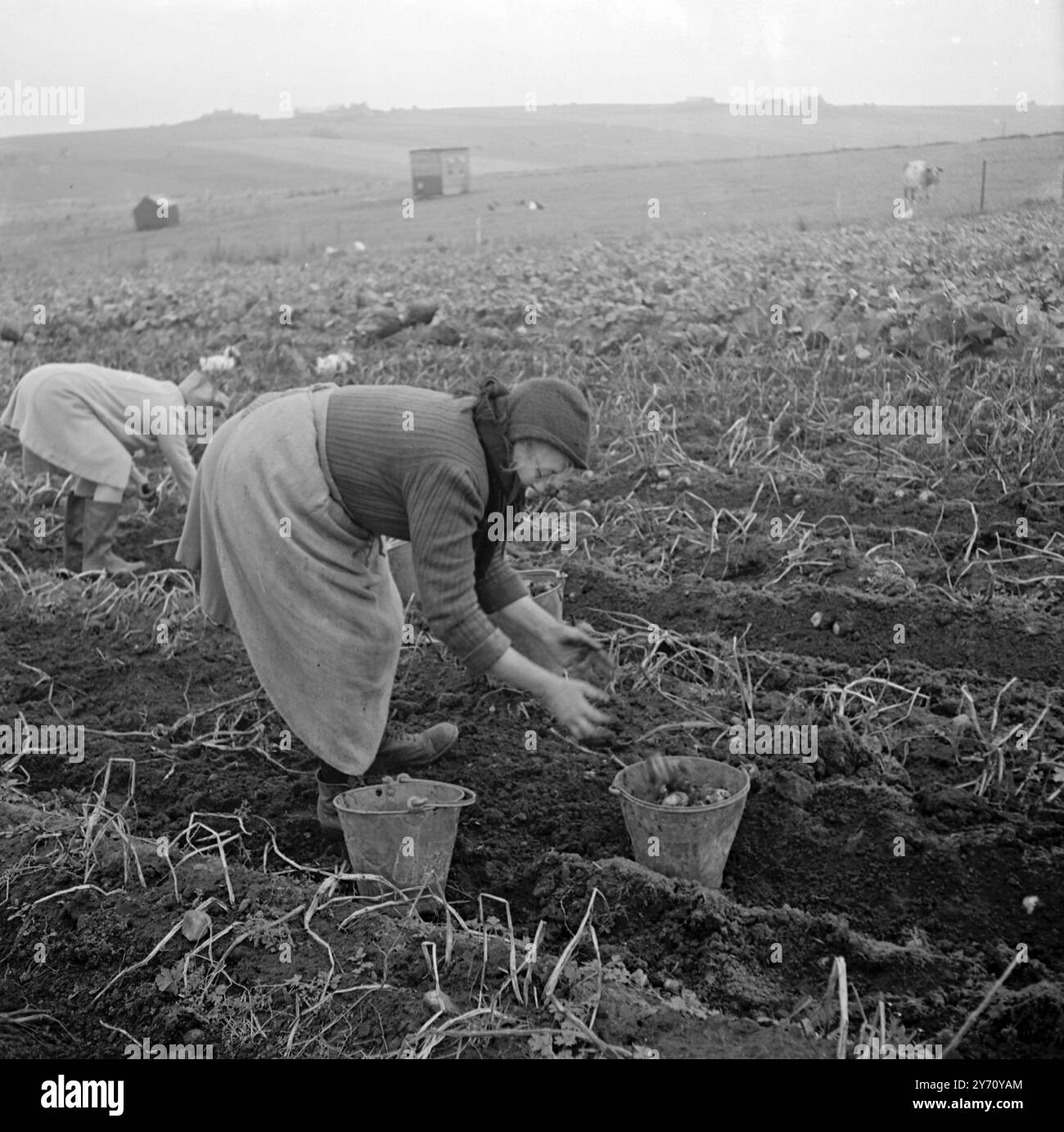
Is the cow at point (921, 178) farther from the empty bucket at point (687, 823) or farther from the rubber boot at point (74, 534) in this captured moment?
the empty bucket at point (687, 823)

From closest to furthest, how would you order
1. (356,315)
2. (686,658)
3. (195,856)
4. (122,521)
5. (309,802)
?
(195,856)
(309,802)
(686,658)
(122,521)
(356,315)

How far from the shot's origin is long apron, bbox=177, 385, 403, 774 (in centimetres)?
255

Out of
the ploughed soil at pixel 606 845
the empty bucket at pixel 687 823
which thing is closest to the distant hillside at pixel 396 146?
the ploughed soil at pixel 606 845

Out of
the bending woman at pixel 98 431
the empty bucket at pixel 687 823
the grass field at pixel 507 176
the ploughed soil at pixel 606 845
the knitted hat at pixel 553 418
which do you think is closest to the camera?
the ploughed soil at pixel 606 845

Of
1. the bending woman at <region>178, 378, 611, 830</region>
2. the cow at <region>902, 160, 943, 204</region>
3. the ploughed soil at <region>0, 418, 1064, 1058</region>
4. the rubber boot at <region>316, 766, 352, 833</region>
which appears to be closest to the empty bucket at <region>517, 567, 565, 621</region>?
the ploughed soil at <region>0, 418, 1064, 1058</region>

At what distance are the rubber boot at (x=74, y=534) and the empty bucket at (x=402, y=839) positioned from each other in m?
2.70

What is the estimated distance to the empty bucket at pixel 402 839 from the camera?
8.05ft

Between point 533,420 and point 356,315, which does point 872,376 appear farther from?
point 356,315

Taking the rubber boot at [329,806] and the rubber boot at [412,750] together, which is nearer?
the rubber boot at [329,806]

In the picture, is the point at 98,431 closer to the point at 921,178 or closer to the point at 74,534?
the point at 74,534

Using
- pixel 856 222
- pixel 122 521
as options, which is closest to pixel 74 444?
pixel 122 521

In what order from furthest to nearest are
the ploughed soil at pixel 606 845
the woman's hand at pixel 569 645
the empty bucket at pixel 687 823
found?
1. the woman's hand at pixel 569 645
2. the empty bucket at pixel 687 823
3. the ploughed soil at pixel 606 845
